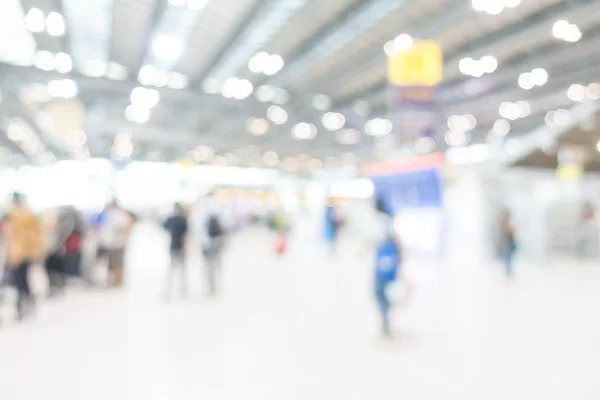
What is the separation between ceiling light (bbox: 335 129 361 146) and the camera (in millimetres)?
33812

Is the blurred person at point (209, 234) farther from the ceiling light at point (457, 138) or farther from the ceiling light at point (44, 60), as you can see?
the ceiling light at point (457, 138)

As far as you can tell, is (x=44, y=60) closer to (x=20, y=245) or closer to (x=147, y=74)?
(x=147, y=74)

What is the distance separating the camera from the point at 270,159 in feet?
153

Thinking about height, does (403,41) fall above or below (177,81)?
below

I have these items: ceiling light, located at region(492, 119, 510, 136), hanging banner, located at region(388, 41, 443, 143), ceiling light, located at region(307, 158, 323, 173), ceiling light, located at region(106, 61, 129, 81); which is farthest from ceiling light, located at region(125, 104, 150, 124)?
ceiling light, located at region(492, 119, 510, 136)

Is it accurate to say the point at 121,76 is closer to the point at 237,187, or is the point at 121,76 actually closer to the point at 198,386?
the point at 198,386

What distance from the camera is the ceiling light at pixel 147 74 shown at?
2028 cm

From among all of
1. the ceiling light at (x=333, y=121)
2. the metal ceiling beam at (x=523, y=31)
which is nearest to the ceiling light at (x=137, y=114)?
the ceiling light at (x=333, y=121)

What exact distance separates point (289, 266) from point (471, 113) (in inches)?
684

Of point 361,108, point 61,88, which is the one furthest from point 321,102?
point 61,88

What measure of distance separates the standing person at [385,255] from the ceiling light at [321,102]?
19435 mm

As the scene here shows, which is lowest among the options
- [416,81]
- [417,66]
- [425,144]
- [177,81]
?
[416,81]

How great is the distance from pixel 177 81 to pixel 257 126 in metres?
11.5

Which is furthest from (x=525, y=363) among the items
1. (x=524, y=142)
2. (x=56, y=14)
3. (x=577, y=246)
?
(x=56, y=14)
